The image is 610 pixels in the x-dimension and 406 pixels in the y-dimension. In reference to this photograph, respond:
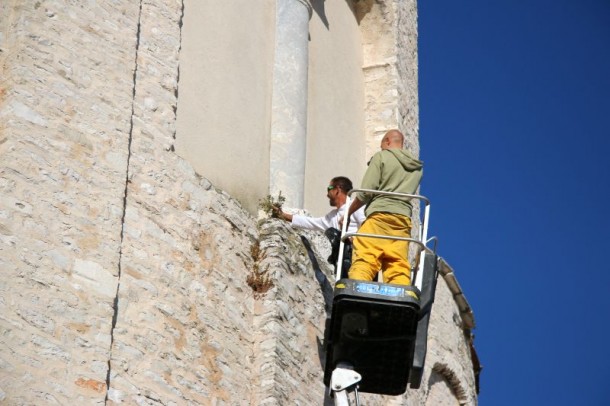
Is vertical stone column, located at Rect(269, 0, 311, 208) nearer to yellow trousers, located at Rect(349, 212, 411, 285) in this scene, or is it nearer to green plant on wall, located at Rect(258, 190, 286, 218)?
green plant on wall, located at Rect(258, 190, 286, 218)

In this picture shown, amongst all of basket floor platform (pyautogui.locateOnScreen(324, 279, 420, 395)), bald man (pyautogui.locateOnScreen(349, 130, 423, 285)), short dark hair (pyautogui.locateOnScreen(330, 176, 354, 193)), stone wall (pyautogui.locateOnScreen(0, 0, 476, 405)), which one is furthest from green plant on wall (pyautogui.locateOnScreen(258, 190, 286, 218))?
basket floor platform (pyautogui.locateOnScreen(324, 279, 420, 395))

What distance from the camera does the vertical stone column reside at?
15.1m

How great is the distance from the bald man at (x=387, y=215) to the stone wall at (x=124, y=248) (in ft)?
4.13

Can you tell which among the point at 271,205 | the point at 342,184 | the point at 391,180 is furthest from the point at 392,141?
the point at 271,205

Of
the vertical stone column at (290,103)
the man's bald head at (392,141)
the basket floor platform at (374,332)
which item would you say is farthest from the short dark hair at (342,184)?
the basket floor platform at (374,332)

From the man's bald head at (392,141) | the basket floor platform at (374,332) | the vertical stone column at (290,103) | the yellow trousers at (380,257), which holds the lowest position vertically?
the basket floor platform at (374,332)

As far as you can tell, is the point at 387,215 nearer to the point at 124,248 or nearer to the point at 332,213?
the point at 332,213

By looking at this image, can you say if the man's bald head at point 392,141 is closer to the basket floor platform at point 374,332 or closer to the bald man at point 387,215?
the bald man at point 387,215

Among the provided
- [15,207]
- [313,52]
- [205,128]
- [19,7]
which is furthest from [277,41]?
[15,207]

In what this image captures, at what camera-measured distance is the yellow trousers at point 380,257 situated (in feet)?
41.0

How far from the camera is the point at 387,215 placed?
12.8m

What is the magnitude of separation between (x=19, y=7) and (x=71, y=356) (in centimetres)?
303

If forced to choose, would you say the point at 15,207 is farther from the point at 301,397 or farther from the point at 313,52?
the point at 313,52

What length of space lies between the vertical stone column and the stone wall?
75cm
